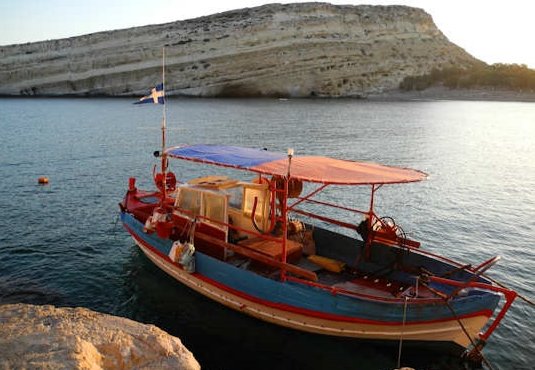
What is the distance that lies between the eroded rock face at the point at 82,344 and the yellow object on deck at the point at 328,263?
21.6 ft

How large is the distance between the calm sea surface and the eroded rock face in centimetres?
349

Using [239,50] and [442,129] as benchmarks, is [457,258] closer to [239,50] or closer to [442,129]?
[442,129]

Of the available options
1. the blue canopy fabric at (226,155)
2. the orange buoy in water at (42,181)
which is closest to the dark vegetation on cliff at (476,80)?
the orange buoy in water at (42,181)

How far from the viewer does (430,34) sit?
13550 centimetres

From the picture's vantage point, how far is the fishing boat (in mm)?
11195

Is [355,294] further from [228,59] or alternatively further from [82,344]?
[228,59]

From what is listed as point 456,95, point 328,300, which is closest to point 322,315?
point 328,300

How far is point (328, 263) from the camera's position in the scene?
13.9m

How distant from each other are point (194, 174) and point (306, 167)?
20359 mm

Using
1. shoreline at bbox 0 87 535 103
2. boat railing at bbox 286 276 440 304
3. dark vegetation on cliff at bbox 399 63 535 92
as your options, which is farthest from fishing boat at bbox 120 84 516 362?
dark vegetation on cliff at bbox 399 63 535 92

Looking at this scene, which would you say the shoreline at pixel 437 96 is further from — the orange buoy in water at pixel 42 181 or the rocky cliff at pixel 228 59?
the orange buoy in water at pixel 42 181

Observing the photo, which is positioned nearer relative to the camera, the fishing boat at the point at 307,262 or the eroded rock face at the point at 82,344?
the eroded rock face at the point at 82,344

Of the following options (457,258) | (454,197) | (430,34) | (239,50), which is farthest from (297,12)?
(457,258)

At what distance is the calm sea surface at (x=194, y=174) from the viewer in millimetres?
Result: 12148
